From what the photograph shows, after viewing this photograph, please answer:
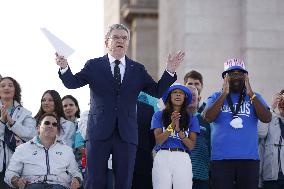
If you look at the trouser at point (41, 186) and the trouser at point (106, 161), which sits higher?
the trouser at point (106, 161)

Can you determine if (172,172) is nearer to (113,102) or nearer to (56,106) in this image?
(113,102)

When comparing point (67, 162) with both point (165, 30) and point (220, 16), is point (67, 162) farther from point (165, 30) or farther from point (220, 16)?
point (165, 30)

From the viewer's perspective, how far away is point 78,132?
1281 centimetres

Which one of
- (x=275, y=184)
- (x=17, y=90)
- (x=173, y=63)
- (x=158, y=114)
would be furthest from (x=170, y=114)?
(x=17, y=90)

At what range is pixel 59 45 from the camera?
1047cm

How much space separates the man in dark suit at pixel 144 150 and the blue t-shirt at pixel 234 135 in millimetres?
732

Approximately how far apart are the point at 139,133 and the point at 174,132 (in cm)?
46

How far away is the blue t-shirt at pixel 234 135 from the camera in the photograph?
37.4 feet

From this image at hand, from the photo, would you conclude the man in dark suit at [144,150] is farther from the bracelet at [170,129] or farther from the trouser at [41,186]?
the trouser at [41,186]

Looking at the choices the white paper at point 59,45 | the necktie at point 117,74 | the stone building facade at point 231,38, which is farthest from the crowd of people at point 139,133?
→ the stone building facade at point 231,38

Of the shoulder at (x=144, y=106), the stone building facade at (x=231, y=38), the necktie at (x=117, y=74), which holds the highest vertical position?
the stone building facade at (x=231, y=38)

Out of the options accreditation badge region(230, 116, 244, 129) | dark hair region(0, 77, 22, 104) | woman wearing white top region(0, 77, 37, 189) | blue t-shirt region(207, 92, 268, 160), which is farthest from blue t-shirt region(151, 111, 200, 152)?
dark hair region(0, 77, 22, 104)

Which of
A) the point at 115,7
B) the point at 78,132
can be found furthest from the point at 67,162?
the point at 115,7

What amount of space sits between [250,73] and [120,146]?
27.9ft
